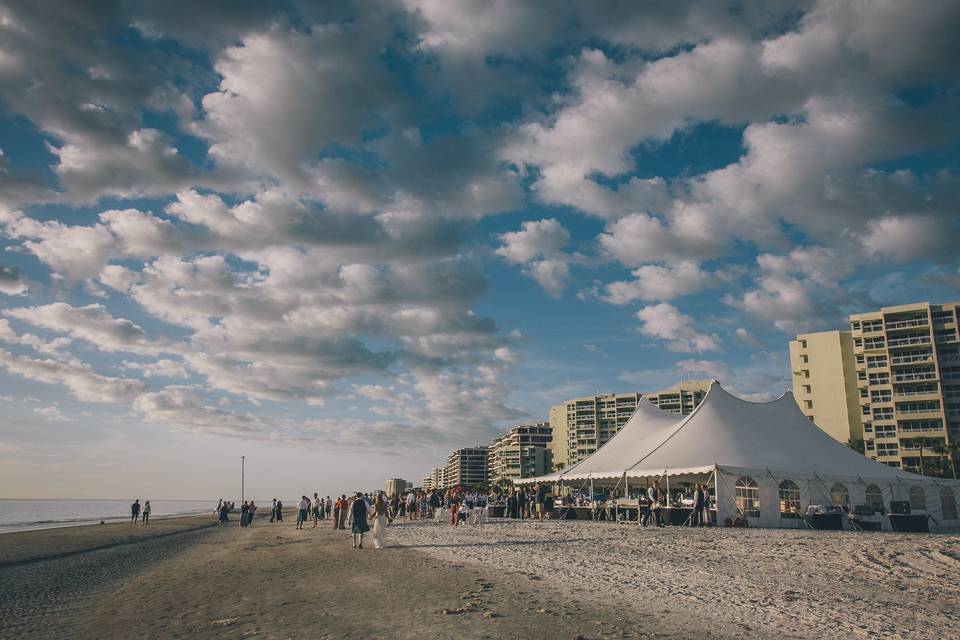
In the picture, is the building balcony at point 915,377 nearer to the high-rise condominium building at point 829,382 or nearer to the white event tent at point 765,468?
the high-rise condominium building at point 829,382

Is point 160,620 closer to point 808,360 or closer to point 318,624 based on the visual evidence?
point 318,624

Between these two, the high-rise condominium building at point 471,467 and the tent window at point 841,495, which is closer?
the tent window at point 841,495

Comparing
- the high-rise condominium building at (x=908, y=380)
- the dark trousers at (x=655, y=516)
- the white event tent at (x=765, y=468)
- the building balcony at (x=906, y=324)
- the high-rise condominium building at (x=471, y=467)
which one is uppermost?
the building balcony at (x=906, y=324)

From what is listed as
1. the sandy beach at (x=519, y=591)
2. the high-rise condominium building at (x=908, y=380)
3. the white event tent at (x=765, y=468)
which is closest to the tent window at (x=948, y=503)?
the white event tent at (x=765, y=468)

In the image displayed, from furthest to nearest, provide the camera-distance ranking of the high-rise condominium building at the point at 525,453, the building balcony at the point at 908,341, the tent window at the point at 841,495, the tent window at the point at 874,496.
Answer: the high-rise condominium building at the point at 525,453 < the building balcony at the point at 908,341 < the tent window at the point at 874,496 < the tent window at the point at 841,495

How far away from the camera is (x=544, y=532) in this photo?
20375 millimetres

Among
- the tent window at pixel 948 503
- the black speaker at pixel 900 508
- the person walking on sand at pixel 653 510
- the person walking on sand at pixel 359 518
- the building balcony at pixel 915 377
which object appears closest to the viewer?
the person walking on sand at pixel 359 518

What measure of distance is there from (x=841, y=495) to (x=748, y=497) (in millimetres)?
4751

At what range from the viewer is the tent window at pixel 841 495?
2512 cm

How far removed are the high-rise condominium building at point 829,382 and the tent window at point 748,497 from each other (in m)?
61.9

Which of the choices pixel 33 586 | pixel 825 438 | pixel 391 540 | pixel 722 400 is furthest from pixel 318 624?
pixel 825 438

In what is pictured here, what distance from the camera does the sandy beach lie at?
7.18m

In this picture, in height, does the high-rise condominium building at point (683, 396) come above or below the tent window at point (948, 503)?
above

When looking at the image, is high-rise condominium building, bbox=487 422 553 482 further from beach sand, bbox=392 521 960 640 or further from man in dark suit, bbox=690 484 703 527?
beach sand, bbox=392 521 960 640
